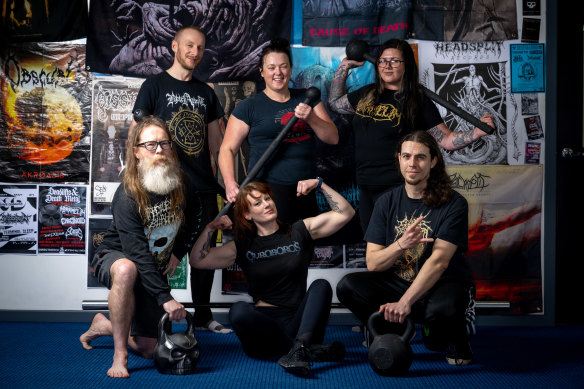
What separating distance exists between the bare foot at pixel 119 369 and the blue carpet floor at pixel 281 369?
0.03 meters

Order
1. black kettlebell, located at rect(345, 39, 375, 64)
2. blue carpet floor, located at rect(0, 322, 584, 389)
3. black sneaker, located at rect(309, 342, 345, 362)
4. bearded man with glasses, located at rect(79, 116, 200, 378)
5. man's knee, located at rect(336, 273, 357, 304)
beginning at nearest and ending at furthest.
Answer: blue carpet floor, located at rect(0, 322, 584, 389) → bearded man with glasses, located at rect(79, 116, 200, 378) → black sneaker, located at rect(309, 342, 345, 362) → man's knee, located at rect(336, 273, 357, 304) → black kettlebell, located at rect(345, 39, 375, 64)

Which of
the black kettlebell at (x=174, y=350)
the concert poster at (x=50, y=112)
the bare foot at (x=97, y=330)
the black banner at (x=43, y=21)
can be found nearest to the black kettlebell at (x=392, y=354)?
the black kettlebell at (x=174, y=350)

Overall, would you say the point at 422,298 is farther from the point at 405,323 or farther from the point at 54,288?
the point at 54,288

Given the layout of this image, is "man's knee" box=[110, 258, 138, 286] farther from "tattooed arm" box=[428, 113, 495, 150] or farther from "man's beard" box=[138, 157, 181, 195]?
"tattooed arm" box=[428, 113, 495, 150]

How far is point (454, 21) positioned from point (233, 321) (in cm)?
224

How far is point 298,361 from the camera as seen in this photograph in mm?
2273

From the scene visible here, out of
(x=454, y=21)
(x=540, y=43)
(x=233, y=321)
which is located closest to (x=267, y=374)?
(x=233, y=321)

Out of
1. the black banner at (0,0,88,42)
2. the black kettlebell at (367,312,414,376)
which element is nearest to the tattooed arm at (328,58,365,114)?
the black kettlebell at (367,312,414,376)

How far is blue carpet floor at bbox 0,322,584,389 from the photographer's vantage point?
2.20m

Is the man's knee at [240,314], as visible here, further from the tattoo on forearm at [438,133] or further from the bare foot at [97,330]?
the tattoo on forearm at [438,133]

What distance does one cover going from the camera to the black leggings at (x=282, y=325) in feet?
7.81

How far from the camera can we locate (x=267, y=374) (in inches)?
91.5

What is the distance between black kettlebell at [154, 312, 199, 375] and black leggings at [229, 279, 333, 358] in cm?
23

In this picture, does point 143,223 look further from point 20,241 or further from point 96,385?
point 20,241
